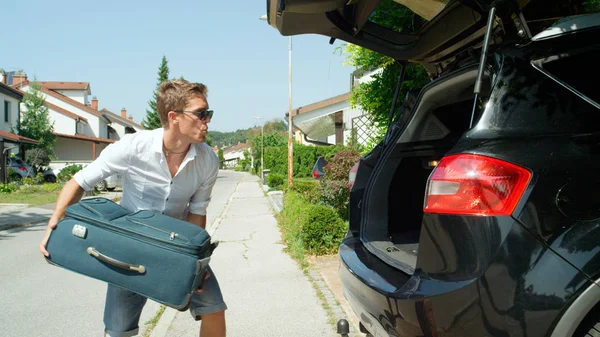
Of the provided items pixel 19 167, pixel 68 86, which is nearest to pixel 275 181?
pixel 19 167

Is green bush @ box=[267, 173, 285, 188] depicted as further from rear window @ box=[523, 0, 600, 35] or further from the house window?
rear window @ box=[523, 0, 600, 35]

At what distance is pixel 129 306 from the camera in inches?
119

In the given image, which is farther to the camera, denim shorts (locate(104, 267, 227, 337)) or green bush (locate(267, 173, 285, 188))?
green bush (locate(267, 173, 285, 188))

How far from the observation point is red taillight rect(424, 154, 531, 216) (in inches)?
81.1

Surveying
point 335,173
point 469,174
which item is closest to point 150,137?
point 469,174

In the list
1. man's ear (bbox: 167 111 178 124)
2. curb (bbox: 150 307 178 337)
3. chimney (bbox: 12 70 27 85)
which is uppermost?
chimney (bbox: 12 70 27 85)

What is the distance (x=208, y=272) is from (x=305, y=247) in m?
5.07

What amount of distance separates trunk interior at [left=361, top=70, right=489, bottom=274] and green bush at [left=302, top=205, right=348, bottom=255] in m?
4.03

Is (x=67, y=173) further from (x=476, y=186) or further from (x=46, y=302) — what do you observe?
(x=476, y=186)

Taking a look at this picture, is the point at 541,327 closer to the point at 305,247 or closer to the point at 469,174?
the point at 469,174

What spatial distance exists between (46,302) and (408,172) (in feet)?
15.0

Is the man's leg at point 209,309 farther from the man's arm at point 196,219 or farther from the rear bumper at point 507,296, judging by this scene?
the rear bumper at point 507,296

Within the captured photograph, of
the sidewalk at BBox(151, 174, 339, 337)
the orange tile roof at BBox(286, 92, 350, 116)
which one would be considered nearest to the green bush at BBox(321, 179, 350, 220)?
the sidewalk at BBox(151, 174, 339, 337)

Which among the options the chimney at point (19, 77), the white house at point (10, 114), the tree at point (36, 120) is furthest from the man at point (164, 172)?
the chimney at point (19, 77)
